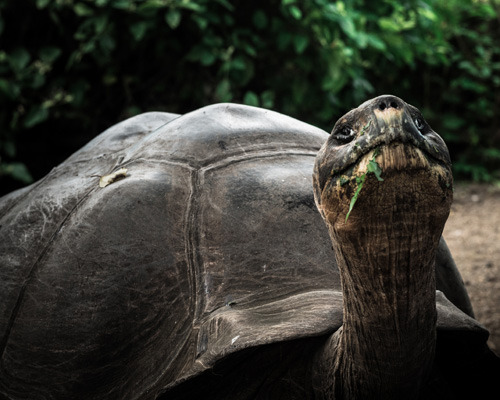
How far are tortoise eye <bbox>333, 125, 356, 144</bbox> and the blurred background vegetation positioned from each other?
3.03m

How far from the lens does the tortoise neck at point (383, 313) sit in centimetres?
125

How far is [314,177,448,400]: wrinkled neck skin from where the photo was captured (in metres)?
1.21

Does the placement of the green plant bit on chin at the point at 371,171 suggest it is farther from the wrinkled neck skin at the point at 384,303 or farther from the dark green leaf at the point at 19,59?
the dark green leaf at the point at 19,59

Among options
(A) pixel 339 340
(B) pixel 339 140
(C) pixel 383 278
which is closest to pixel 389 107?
(B) pixel 339 140

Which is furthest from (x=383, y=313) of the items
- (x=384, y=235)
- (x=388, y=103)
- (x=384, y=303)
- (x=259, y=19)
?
(x=259, y=19)

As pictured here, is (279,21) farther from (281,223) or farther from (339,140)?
(339,140)

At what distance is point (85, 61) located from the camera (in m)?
4.46

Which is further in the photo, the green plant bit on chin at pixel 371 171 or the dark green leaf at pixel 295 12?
the dark green leaf at pixel 295 12

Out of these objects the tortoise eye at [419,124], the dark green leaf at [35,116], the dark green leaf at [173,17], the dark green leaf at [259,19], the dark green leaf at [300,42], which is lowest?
the dark green leaf at [35,116]

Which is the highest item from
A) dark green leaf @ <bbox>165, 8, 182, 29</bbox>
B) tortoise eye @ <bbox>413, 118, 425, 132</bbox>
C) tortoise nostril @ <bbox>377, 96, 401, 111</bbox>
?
Result: tortoise nostril @ <bbox>377, 96, 401, 111</bbox>

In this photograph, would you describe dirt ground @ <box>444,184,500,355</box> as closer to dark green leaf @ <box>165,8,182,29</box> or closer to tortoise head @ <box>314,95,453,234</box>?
tortoise head @ <box>314,95,453,234</box>

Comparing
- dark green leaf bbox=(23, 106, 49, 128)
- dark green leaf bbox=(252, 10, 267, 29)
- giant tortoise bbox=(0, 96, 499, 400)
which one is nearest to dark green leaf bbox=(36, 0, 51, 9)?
dark green leaf bbox=(23, 106, 49, 128)

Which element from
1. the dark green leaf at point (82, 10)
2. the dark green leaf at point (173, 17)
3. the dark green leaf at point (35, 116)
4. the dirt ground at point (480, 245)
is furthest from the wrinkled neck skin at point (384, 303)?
the dark green leaf at point (82, 10)

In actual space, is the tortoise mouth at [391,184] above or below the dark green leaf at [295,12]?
above
